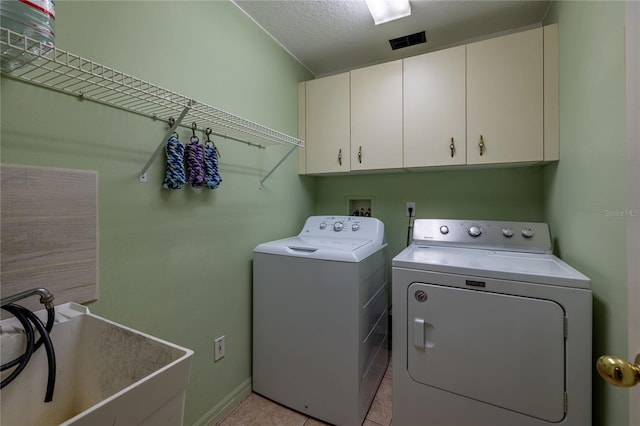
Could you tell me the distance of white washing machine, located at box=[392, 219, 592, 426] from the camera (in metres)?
1.05

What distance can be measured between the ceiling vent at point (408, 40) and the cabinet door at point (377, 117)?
0.23 m

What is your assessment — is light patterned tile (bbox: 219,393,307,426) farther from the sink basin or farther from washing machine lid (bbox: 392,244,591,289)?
washing machine lid (bbox: 392,244,591,289)

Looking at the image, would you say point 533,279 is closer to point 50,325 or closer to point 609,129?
point 609,129

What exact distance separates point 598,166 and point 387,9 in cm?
136

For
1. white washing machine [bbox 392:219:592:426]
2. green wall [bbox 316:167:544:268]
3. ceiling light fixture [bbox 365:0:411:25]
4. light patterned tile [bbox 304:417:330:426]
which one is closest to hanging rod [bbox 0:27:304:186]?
ceiling light fixture [bbox 365:0:411:25]

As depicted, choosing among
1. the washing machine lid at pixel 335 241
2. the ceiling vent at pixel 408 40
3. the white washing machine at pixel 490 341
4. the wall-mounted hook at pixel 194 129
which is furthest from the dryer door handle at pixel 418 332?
the ceiling vent at pixel 408 40

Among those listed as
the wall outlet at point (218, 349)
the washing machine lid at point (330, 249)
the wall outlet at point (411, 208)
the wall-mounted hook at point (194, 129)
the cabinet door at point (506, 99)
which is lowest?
the wall outlet at point (218, 349)

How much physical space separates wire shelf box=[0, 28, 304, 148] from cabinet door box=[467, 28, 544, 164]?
125 centimetres

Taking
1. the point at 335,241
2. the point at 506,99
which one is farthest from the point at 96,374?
the point at 506,99

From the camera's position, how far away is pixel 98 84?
0.93m

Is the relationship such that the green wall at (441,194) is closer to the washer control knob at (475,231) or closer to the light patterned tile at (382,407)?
the washer control knob at (475,231)

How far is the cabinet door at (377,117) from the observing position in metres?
1.87

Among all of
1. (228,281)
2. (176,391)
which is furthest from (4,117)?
(228,281)

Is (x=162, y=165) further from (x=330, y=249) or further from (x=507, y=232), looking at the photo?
(x=507, y=232)
